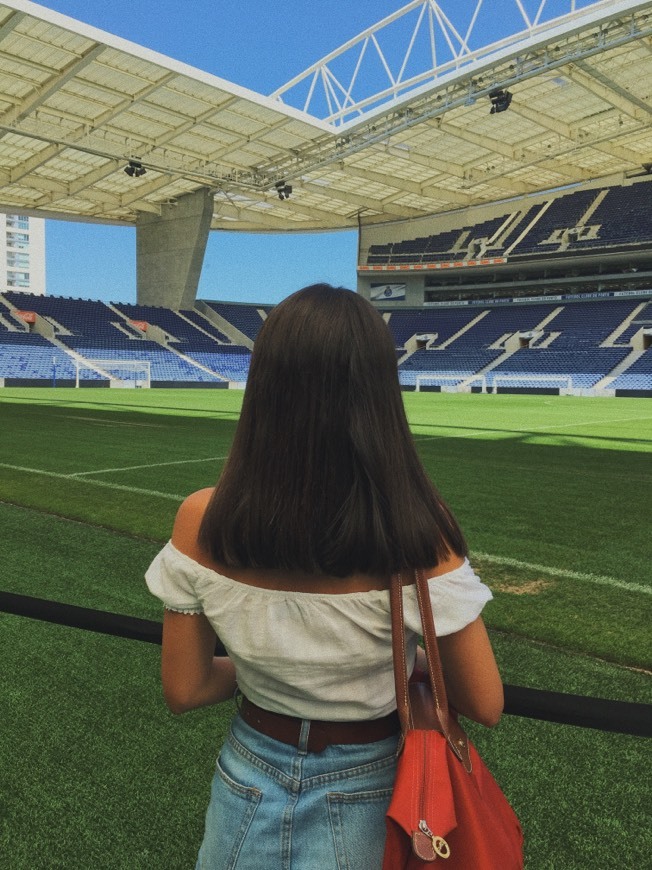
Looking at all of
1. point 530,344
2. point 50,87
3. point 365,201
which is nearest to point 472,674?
point 50,87

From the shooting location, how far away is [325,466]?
123 cm

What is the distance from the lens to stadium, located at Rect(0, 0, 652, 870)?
254 centimetres

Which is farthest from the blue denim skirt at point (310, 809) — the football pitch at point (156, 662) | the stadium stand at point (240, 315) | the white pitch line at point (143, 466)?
the stadium stand at point (240, 315)

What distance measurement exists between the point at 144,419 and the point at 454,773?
667 inches

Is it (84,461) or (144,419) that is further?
(144,419)

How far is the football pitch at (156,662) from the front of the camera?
90.6 inches

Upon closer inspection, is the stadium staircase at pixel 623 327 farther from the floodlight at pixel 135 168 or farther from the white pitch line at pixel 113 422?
the white pitch line at pixel 113 422

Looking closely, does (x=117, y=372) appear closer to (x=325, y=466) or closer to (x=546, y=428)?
(x=546, y=428)

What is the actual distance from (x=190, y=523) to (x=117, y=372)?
142ft

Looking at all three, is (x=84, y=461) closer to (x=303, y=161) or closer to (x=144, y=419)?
(x=144, y=419)

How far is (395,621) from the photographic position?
119 cm

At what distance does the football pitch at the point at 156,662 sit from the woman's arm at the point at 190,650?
1.03m

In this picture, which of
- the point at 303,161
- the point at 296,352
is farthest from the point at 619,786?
the point at 303,161

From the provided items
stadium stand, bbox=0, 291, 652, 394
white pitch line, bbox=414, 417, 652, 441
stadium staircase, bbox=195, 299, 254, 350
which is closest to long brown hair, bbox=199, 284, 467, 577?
white pitch line, bbox=414, 417, 652, 441
